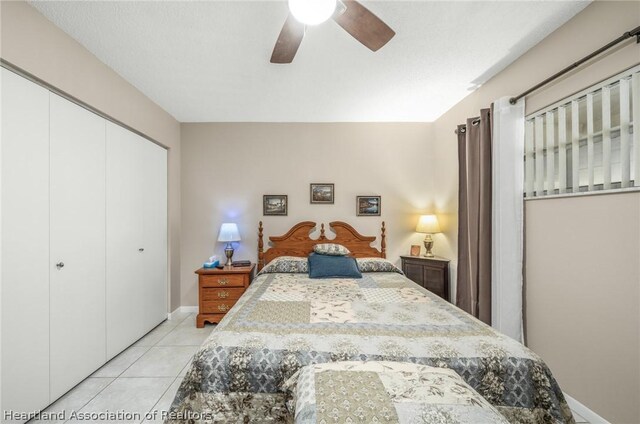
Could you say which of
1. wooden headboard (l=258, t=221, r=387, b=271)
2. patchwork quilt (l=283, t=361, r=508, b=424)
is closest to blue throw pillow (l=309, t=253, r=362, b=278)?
wooden headboard (l=258, t=221, r=387, b=271)

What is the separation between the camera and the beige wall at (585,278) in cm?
146

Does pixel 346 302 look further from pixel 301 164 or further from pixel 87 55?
pixel 87 55

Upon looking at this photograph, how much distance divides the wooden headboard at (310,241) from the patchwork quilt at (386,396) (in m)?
2.32

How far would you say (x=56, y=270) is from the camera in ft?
5.90

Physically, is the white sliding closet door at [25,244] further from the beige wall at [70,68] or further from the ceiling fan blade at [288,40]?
the ceiling fan blade at [288,40]

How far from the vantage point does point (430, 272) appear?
313cm

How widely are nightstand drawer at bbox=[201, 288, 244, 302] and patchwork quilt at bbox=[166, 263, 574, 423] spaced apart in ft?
5.11

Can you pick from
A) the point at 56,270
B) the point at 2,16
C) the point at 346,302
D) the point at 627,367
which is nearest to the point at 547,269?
the point at 627,367

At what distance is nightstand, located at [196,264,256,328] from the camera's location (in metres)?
3.04

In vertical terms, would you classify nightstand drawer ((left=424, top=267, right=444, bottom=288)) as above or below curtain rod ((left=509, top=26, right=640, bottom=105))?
below

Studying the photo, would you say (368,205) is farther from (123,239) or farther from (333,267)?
(123,239)

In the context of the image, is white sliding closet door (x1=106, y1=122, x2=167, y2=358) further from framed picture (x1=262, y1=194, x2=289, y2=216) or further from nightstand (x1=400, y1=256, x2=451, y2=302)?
nightstand (x1=400, y1=256, x2=451, y2=302)

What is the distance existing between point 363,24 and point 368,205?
239 centimetres

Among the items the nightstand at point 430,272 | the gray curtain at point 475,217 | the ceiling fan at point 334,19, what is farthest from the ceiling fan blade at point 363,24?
the nightstand at point 430,272
